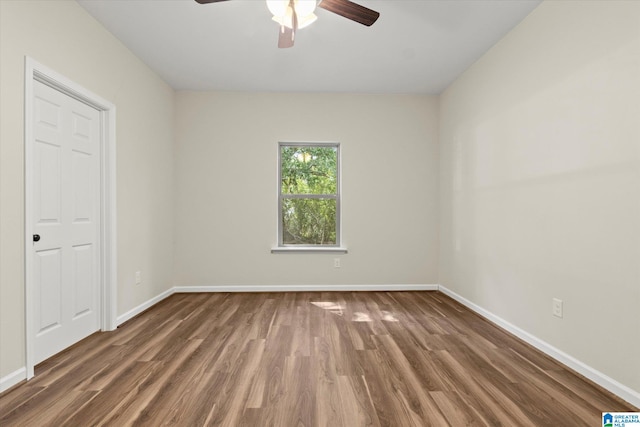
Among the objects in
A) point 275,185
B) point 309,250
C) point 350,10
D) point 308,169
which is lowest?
point 309,250

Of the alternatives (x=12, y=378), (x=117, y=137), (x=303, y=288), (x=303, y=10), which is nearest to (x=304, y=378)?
(x=12, y=378)

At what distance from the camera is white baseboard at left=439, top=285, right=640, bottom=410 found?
1954 mm

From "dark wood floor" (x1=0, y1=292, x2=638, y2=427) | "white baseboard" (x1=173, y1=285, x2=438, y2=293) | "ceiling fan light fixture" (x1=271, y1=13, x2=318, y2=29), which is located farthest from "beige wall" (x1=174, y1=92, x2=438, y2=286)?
"ceiling fan light fixture" (x1=271, y1=13, x2=318, y2=29)

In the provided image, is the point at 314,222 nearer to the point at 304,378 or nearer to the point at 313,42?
the point at 313,42

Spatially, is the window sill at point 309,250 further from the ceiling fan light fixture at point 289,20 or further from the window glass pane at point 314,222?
the ceiling fan light fixture at point 289,20

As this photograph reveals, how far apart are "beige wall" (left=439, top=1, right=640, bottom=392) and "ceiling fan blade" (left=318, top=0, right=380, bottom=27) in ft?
4.76

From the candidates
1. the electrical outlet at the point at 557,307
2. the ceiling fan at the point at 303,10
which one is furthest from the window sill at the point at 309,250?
the ceiling fan at the point at 303,10

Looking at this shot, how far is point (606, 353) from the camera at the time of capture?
212 centimetres

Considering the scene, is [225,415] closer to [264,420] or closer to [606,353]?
[264,420]

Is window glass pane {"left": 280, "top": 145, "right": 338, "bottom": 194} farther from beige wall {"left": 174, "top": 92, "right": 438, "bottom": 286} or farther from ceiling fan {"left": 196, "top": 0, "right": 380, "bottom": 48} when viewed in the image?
ceiling fan {"left": 196, "top": 0, "right": 380, "bottom": 48}

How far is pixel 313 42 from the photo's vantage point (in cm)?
336

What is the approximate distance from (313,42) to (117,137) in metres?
2.10

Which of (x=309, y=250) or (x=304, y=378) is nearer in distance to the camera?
(x=304, y=378)

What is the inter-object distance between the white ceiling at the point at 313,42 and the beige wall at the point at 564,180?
40 centimetres
